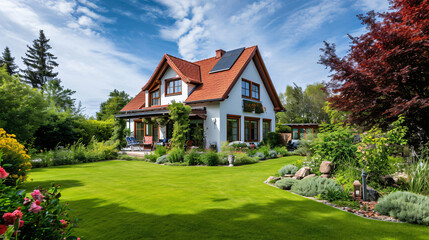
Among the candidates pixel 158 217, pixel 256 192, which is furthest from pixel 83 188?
pixel 256 192

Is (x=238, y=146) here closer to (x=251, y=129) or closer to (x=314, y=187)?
(x=251, y=129)

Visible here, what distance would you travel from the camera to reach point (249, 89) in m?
19.4

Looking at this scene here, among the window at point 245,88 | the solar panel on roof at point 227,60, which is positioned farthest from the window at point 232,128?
the solar panel on roof at point 227,60

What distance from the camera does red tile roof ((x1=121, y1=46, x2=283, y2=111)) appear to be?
658 inches

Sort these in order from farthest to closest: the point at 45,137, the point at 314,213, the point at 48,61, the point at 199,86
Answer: the point at 48,61 → the point at 199,86 → the point at 45,137 → the point at 314,213

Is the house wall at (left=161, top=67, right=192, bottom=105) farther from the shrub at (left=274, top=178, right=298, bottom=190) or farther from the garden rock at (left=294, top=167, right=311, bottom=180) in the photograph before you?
the shrub at (left=274, top=178, right=298, bottom=190)

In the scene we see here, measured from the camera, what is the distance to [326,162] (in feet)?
21.9

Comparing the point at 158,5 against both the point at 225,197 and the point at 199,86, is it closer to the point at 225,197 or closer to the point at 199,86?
the point at 199,86

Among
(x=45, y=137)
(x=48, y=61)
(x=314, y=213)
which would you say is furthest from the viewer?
(x=48, y=61)

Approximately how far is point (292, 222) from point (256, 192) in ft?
6.78

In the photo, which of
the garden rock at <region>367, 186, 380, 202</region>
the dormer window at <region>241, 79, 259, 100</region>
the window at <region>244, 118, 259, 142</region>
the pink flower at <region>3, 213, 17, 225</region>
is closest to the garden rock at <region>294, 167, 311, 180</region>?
the garden rock at <region>367, 186, 380, 202</region>

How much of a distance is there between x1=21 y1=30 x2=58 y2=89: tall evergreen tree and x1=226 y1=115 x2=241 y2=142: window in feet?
135

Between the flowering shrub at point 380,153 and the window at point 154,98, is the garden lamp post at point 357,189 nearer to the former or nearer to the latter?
the flowering shrub at point 380,153

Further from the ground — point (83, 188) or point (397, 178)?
point (397, 178)
